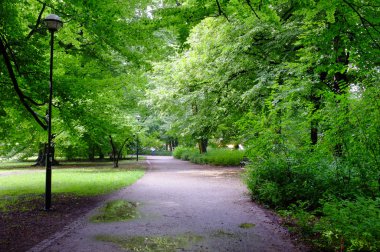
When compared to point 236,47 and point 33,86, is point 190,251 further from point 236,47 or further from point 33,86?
point 236,47

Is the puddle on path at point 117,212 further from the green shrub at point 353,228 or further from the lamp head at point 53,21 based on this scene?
the lamp head at point 53,21

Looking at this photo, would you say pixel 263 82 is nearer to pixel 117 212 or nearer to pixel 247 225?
pixel 247 225

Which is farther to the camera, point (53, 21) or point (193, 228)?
point (53, 21)

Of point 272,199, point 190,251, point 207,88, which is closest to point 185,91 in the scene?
point 207,88

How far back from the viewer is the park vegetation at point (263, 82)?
598 centimetres

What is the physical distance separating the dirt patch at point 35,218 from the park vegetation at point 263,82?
231 cm

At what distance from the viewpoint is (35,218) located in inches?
313

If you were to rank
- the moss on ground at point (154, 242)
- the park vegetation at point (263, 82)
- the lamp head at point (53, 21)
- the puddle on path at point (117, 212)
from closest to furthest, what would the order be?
1. the moss on ground at point (154, 242)
2. the park vegetation at point (263, 82)
3. the puddle on path at point (117, 212)
4. the lamp head at point (53, 21)

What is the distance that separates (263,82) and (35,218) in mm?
9776

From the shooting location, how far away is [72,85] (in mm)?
9938

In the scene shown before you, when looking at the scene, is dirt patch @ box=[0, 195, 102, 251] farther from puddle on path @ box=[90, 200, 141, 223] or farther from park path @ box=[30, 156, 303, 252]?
puddle on path @ box=[90, 200, 141, 223]

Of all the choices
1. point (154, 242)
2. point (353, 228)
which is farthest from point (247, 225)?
point (353, 228)

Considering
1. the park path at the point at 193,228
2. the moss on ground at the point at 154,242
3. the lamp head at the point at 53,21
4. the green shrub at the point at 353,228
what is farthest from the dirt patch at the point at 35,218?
the green shrub at the point at 353,228

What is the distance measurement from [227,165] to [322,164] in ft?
64.5
